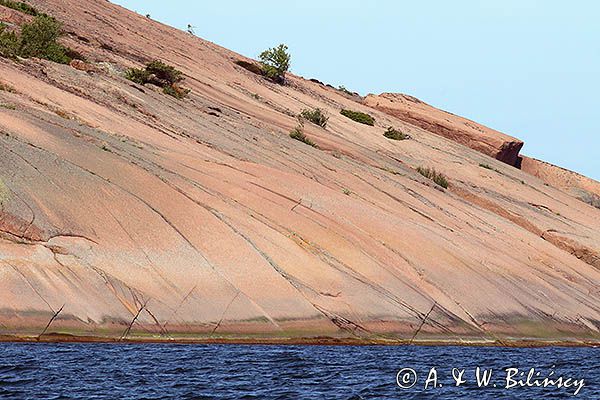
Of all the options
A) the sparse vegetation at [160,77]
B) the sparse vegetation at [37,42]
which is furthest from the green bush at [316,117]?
the sparse vegetation at [37,42]

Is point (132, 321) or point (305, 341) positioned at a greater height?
point (305, 341)

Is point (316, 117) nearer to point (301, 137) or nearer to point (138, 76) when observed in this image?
point (301, 137)

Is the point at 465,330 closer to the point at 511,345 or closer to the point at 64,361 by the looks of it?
the point at 511,345

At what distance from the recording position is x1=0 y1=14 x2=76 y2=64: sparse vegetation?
56812 mm

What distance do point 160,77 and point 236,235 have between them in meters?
26.5

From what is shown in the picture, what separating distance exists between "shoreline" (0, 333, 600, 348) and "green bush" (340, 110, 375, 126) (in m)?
34.6

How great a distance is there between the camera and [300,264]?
39000 mm

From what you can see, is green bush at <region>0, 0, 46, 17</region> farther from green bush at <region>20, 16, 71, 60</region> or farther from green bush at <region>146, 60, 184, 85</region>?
green bush at <region>146, 60, 184, 85</region>

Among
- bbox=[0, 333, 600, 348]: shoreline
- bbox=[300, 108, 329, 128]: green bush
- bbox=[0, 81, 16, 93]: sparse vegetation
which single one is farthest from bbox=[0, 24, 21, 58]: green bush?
bbox=[0, 333, 600, 348]: shoreline

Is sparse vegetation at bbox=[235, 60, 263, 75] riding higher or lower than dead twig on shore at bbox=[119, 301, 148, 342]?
higher

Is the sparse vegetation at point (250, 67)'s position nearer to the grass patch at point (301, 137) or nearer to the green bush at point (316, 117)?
the green bush at point (316, 117)

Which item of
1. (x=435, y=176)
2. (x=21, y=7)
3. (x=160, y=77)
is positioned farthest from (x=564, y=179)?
(x=21, y=7)

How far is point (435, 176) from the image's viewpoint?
209 ft

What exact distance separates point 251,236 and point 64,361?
42.2ft
